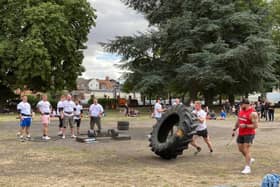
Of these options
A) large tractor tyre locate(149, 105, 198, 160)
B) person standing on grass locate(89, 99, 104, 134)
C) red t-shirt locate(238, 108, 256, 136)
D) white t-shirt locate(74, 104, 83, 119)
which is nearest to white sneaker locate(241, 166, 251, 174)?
red t-shirt locate(238, 108, 256, 136)

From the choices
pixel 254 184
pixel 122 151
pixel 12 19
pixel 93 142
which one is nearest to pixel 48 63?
pixel 12 19

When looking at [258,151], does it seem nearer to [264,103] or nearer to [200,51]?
[264,103]

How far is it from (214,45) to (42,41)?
53.5 feet

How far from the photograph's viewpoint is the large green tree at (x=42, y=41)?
41.6 meters

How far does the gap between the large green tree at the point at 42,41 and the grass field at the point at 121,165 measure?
2679cm

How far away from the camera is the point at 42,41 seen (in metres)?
42.5

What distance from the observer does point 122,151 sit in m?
13.8

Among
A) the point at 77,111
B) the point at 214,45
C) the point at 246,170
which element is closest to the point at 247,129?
the point at 246,170

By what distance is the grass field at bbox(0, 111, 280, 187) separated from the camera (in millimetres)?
8922

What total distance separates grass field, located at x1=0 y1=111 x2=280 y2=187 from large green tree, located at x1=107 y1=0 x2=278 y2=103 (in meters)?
24.5

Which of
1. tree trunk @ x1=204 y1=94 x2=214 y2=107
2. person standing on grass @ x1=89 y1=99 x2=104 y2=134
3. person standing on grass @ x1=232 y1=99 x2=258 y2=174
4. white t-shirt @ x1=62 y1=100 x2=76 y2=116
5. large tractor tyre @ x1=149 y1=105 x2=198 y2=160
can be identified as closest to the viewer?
person standing on grass @ x1=232 y1=99 x2=258 y2=174

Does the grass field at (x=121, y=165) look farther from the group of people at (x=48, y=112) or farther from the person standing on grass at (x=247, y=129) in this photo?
the group of people at (x=48, y=112)

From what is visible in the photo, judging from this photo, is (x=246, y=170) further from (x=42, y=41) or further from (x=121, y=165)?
(x=42, y=41)

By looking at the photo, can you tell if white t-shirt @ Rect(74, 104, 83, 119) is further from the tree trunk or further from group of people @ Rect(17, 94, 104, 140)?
the tree trunk
